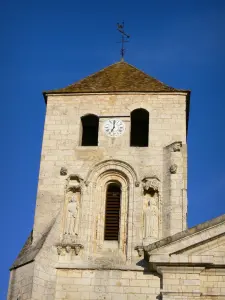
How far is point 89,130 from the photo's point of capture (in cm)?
2305

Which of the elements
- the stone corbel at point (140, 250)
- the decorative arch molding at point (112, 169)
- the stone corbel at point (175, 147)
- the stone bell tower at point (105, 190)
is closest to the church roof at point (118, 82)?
the stone bell tower at point (105, 190)

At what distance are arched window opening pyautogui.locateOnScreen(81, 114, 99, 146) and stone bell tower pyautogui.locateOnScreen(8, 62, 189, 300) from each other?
0.03m

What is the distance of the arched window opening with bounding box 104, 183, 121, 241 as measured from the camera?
20484 mm

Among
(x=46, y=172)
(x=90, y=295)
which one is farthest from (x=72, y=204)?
(x=90, y=295)

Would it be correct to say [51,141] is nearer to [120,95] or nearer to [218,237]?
[120,95]

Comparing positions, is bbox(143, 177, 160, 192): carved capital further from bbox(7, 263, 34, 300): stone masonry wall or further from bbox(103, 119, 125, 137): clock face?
bbox(7, 263, 34, 300): stone masonry wall

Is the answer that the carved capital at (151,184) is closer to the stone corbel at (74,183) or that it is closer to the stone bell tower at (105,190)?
the stone bell tower at (105,190)

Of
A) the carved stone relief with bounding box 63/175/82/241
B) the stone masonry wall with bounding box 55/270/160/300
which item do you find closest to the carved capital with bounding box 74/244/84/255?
the carved stone relief with bounding box 63/175/82/241

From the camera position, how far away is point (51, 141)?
21938 millimetres

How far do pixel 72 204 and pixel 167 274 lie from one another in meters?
3.72

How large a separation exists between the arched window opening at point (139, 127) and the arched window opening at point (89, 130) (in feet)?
3.52

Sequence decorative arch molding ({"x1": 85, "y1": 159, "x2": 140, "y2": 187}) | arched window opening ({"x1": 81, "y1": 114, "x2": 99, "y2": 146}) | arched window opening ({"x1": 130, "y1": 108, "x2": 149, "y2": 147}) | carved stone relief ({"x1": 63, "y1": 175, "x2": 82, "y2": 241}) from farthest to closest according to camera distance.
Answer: arched window opening ({"x1": 81, "y1": 114, "x2": 99, "y2": 146}), arched window opening ({"x1": 130, "y1": 108, "x2": 149, "y2": 147}), decorative arch molding ({"x1": 85, "y1": 159, "x2": 140, "y2": 187}), carved stone relief ({"x1": 63, "y1": 175, "x2": 82, "y2": 241})

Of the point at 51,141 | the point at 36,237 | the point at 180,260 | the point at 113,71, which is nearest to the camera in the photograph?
the point at 180,260

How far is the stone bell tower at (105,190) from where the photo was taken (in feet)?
63.0
